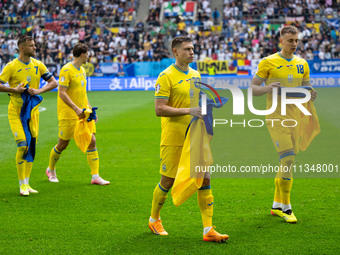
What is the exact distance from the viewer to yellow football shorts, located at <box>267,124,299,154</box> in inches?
257

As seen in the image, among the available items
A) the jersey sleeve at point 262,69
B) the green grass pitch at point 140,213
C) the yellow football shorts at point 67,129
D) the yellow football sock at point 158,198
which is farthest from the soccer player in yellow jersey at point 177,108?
the yellow football shorts at point 67,129

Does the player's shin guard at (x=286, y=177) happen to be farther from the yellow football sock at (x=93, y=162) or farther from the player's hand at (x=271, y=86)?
the yellow football sock at (x=93, y=162)

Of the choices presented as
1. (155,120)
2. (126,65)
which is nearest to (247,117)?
(155,120)

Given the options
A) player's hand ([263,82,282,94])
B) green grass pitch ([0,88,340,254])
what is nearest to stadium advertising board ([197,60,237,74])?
A: green grass pitch ([0,88,340,254])

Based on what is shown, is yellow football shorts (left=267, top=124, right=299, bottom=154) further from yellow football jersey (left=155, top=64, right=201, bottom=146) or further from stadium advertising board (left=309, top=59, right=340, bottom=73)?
stadium advertising board (left=309, top=59, right=340, bottom=73)

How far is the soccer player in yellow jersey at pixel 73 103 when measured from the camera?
342 inches

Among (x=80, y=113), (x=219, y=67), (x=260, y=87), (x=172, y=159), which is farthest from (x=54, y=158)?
(x=219, y=67)

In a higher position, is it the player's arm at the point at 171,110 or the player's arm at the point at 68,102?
the player's arm at the point at 171,110

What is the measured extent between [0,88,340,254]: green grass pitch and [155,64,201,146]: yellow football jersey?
116 centimetres

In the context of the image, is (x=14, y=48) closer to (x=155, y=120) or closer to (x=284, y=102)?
(x=155, y=120)

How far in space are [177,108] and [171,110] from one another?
11 centimetres

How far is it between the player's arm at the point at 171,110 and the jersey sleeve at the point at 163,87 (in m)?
A: 0.05

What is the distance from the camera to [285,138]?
6527 millimetres

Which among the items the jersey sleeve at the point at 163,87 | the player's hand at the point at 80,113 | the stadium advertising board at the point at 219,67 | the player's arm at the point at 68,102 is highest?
the jersey sleeve at the point at 163,87
